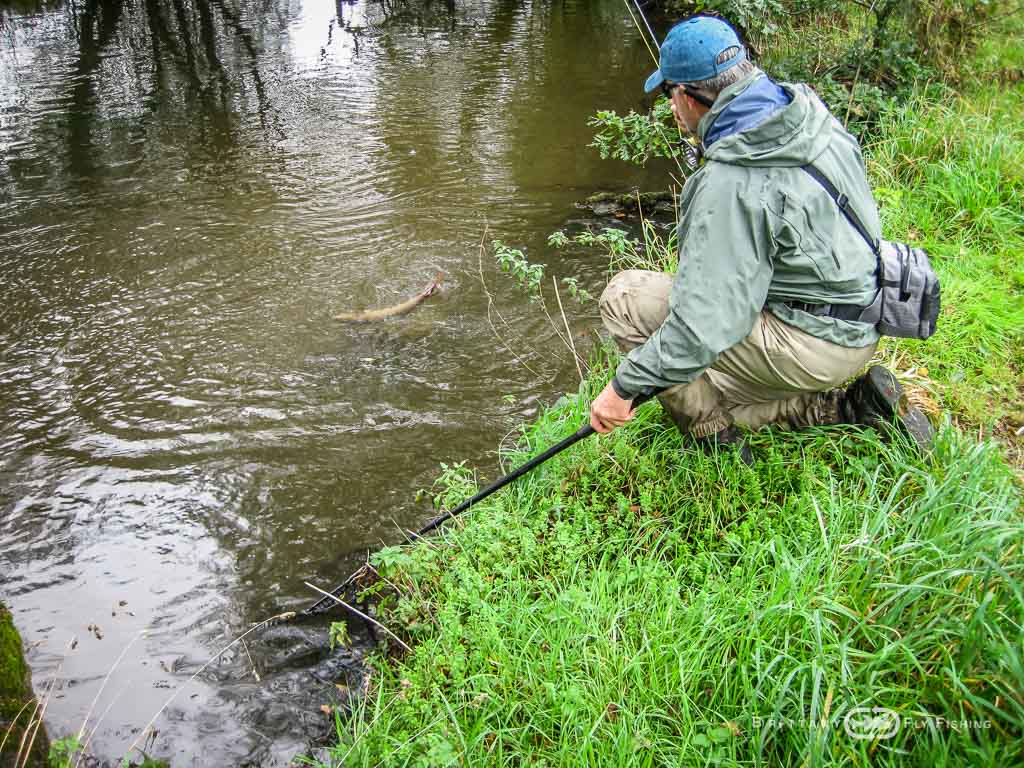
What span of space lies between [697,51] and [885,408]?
1542mm

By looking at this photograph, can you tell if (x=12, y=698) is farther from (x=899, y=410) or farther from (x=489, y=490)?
(x=899, y=410)

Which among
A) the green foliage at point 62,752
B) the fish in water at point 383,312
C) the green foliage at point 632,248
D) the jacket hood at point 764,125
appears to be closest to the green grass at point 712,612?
the green foliage at point 62,752

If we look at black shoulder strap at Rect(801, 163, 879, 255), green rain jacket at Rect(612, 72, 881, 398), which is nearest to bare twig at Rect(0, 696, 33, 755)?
green rain jacket at Rect(612, 72, 881, 398)

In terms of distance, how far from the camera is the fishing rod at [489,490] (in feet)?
9.85

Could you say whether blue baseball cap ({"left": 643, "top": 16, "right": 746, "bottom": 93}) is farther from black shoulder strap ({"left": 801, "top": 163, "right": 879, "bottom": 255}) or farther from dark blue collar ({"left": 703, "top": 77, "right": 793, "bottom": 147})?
black shoulder strap ({"left": 801, "top": 163, "right": 879, "bottom": 255})

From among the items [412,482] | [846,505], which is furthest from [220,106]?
[846,505]

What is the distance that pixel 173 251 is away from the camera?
6582 millimetres

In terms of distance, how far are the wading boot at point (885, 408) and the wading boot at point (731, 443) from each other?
1.46 ft

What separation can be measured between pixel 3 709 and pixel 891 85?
23.8 ft

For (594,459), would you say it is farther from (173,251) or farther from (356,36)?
(356,36)

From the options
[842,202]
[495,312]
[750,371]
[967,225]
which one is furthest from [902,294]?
[495,312]

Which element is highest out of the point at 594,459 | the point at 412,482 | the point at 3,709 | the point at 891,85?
the point at 891,85

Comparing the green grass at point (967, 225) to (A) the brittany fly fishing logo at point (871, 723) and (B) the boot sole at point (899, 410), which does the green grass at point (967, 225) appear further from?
(A) the brittany fly fishing logo at point (871, 723)

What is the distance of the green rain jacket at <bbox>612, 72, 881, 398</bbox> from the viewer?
2480mm
